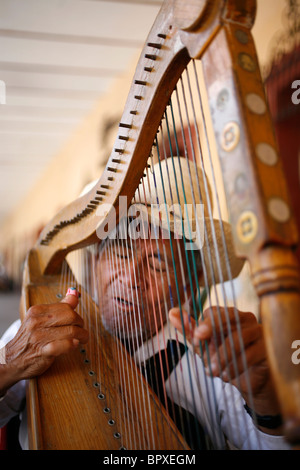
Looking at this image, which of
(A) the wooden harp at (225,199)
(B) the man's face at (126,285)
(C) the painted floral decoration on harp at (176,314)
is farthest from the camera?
(B) the man's face at (126,285)

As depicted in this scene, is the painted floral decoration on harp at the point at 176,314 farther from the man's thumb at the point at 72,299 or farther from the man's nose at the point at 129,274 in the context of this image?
the man's thumb at the point at 72,299

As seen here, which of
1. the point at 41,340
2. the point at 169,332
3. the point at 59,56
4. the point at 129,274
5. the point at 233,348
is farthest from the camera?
the point at 59,56

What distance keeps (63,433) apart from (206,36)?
732 mm

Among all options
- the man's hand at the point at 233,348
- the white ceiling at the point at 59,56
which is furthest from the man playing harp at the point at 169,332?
the white ceiling at the point at 59,56

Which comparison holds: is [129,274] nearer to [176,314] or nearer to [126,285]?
[126,285]

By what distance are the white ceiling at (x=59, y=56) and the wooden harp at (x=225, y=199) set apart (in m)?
1.75

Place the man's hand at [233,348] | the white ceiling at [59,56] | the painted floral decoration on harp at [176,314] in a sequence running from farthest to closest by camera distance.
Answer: the white ceiling at [59,56] → the painted floral decoration on harp at [176,314] → the man's hand at [233,348]

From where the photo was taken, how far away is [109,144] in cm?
326

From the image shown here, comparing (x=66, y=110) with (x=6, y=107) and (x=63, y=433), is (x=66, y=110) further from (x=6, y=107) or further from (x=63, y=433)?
(x=63, y=433)

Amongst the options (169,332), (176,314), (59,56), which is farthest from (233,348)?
(59,56)

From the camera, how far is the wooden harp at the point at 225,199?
396 mm

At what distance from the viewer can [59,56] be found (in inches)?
111

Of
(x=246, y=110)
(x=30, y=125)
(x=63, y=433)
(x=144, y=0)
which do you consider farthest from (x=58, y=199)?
(x=246, y=110)

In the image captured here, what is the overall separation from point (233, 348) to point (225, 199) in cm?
30
